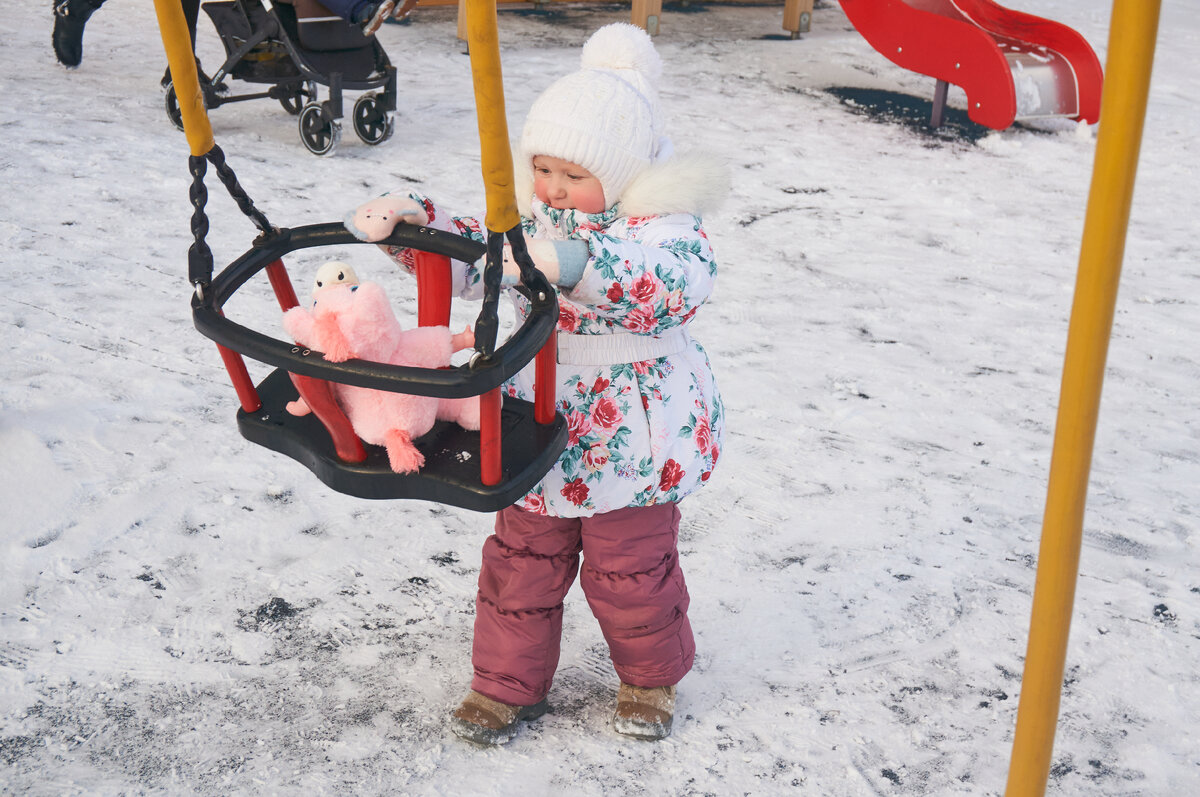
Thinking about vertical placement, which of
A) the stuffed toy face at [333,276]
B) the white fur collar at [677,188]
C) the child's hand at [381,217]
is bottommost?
the stuffed toy face at [333,276]

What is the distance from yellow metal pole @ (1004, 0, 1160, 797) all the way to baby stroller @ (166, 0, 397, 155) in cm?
345

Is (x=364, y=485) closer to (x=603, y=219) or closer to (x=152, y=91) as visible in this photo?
(x=603, y=219)

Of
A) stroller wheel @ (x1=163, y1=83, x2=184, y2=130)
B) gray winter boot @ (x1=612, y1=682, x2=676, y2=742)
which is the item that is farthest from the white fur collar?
stroller wheel @ (x1=163, y1=83, x2=184, y2=130)

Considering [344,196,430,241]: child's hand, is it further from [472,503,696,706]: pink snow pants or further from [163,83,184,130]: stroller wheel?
[163,83,184,130]: stroller wheel

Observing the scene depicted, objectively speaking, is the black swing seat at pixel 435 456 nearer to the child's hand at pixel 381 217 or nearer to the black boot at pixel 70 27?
the child's hand at pixel 381 217

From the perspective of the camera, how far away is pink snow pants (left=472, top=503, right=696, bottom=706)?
1.58 metres

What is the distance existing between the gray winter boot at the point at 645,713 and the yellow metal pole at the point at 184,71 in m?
1.01

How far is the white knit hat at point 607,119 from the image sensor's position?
138 cm

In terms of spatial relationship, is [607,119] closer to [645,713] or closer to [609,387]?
[609,387]

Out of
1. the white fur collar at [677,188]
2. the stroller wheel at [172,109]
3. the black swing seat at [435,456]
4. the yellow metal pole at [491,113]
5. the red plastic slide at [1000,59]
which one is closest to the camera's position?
the yellow metal pole at [491,113]

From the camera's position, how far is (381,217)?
1.29m

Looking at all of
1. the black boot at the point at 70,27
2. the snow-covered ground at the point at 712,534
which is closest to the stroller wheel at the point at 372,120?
the snow-covered ground at the point at 712,534

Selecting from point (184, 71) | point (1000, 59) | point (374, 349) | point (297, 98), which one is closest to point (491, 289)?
point (374, 349)

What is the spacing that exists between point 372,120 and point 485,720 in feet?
→ 10.1
